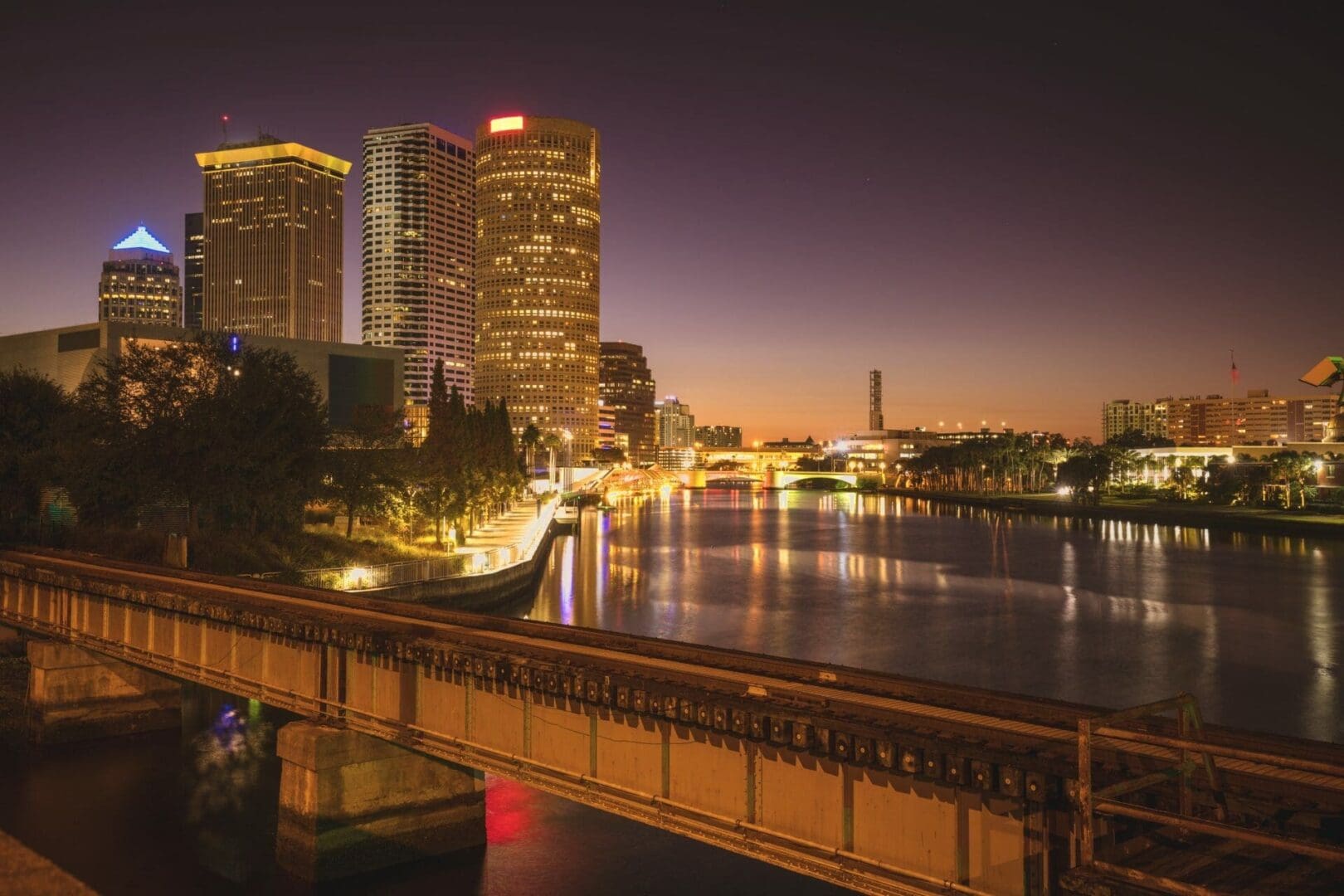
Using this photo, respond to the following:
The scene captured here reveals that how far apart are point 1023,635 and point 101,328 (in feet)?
368

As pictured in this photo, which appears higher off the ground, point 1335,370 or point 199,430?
point 1335,370

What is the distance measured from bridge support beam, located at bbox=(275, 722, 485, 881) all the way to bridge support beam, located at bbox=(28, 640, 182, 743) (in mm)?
11555

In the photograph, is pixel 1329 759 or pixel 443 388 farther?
pixel 443 388

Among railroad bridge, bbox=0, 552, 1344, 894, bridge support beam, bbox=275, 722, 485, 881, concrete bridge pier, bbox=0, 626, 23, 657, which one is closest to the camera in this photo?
railroad bridge, bbox=0, 552, 1344, 894

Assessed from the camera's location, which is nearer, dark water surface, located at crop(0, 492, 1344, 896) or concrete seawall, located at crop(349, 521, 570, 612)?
dark water surface, located at crop(0, 492, 1344, 896)

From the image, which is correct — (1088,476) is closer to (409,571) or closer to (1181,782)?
(409,571)

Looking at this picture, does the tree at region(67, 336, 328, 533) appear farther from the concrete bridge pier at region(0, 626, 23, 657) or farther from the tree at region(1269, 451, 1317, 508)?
the tree at region(1269, 451, 1317, 508)

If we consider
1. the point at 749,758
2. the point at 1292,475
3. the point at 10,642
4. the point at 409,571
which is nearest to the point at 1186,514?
the point at 1292,475

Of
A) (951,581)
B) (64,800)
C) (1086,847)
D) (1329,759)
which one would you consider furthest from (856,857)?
(951,581)

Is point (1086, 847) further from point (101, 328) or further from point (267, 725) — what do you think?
point (101, 328)

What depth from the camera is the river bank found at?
10531cm

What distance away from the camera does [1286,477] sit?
12531 cm

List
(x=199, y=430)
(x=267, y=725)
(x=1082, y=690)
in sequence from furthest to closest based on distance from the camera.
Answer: (x=199, y=430), (x=1082, y=690), (x=267, y=725)

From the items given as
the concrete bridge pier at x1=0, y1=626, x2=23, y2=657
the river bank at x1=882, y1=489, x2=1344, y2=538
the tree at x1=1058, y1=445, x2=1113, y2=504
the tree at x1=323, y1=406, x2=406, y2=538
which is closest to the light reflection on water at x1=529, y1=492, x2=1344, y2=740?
A: the river bank at x1=882, y1=489, x2=1344, y2=538
